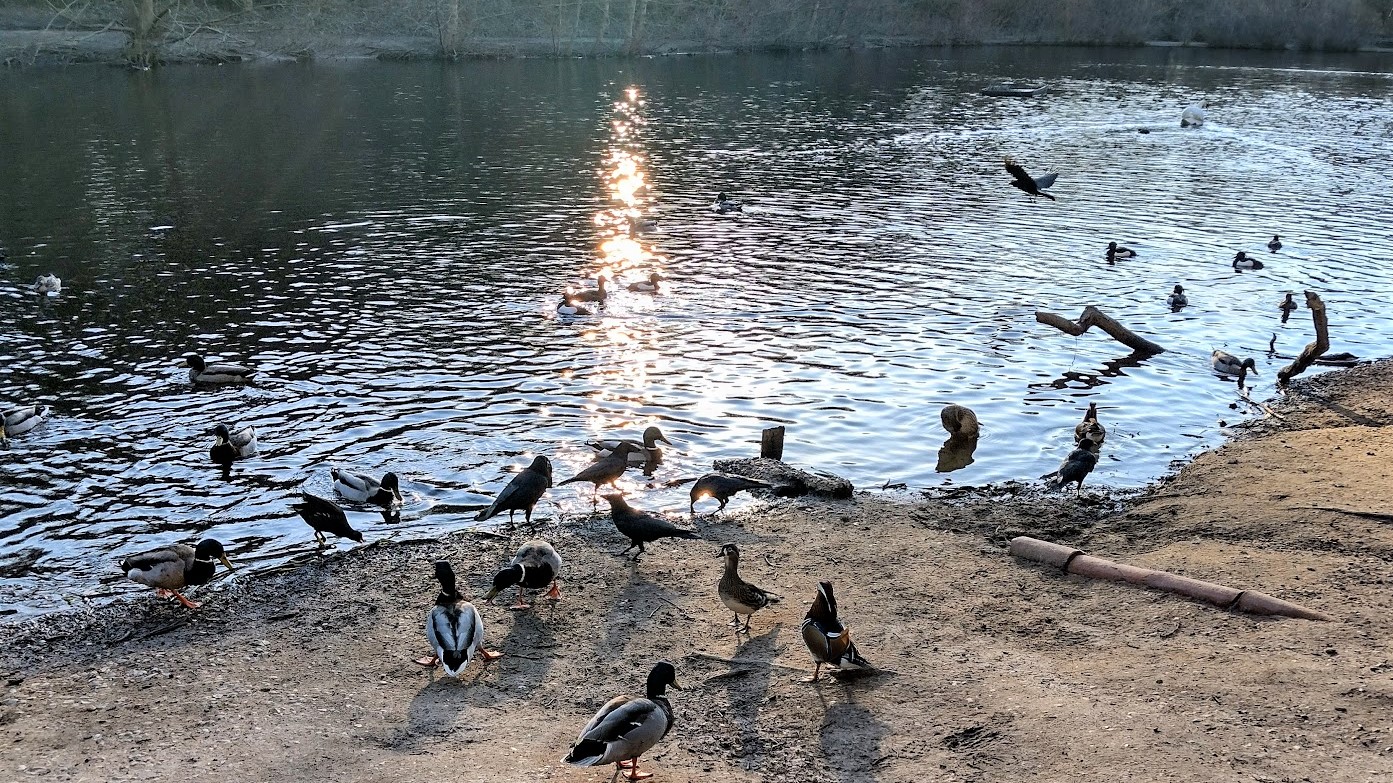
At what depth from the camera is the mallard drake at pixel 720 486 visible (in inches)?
607

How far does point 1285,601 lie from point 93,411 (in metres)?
17.5

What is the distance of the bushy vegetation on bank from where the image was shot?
80.6 meters

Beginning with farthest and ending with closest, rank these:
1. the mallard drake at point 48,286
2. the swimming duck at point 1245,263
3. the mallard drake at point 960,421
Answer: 1. the swimming duck at point 1245,263
2. the mallard drake at point 48,286
3. the mallard drake at point 960,421

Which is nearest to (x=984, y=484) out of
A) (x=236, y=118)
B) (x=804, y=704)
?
(x=804, y=704)

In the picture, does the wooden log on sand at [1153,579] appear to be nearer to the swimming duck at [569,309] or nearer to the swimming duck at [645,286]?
the swimming duck at [569,309]

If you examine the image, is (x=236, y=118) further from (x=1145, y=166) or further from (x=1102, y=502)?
(x=1102, y=502)

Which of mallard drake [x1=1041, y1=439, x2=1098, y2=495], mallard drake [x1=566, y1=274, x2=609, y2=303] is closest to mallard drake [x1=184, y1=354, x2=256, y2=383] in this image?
mallard drake [x1=566, y1=274, x2=609, y2=303]

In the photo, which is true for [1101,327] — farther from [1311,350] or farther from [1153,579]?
[1153,579]

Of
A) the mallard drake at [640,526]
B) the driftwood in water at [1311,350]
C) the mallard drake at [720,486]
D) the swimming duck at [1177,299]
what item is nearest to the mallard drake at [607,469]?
the mallard drake at [720,486]

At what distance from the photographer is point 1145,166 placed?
45.9 m

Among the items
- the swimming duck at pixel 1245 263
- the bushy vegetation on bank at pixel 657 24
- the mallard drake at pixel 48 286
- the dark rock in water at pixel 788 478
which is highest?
the bushy vegetation on bank at pixel 657 24

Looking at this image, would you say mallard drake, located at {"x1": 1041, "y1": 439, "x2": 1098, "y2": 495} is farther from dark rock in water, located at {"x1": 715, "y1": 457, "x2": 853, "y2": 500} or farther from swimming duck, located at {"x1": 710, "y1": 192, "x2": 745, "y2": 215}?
swimming duck, located at {"x1": 710, "y1": 192, "x2": 745, "y2": 215}

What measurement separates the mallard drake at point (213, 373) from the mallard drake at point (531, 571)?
9988 millimetres

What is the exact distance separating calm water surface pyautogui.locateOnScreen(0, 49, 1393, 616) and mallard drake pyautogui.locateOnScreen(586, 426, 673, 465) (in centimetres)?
38
